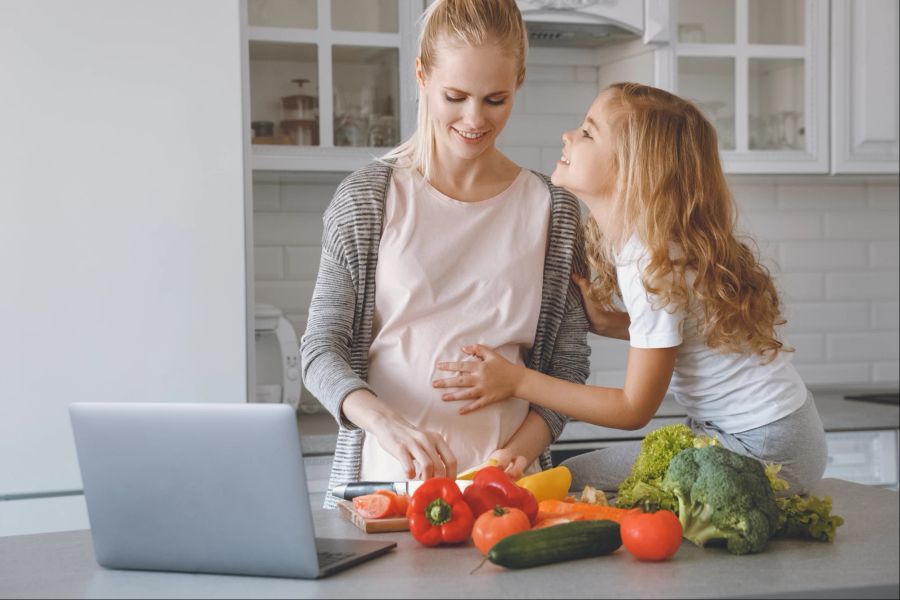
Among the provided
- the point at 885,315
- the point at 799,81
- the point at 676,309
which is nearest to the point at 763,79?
the point at 799,81

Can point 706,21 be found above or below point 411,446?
above

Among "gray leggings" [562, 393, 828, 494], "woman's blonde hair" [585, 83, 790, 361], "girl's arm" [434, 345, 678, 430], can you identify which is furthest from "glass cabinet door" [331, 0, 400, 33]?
"gray leggings" [562, 393, 828, 494]

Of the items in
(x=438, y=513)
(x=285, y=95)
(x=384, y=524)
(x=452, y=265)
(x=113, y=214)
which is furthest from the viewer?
(x=285, y=95)

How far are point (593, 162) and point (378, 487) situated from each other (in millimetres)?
642

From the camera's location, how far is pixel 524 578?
47.9 inches

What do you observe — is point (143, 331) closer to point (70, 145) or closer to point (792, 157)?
point (70, 145)

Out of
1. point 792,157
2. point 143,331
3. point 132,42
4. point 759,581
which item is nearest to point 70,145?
point 132,42

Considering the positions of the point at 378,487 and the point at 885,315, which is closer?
the point at 378,487

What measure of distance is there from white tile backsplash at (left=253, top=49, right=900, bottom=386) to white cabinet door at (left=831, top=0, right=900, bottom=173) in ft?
0.92

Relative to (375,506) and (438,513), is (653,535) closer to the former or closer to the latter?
(438,513)

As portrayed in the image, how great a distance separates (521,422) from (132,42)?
1.25 m

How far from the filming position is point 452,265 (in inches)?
74.5

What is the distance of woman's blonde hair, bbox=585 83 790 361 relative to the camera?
1634mm

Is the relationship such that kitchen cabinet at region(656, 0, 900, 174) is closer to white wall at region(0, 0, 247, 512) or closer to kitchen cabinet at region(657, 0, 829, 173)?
kitchen cabinet at region(657, 0, 829, 173)
